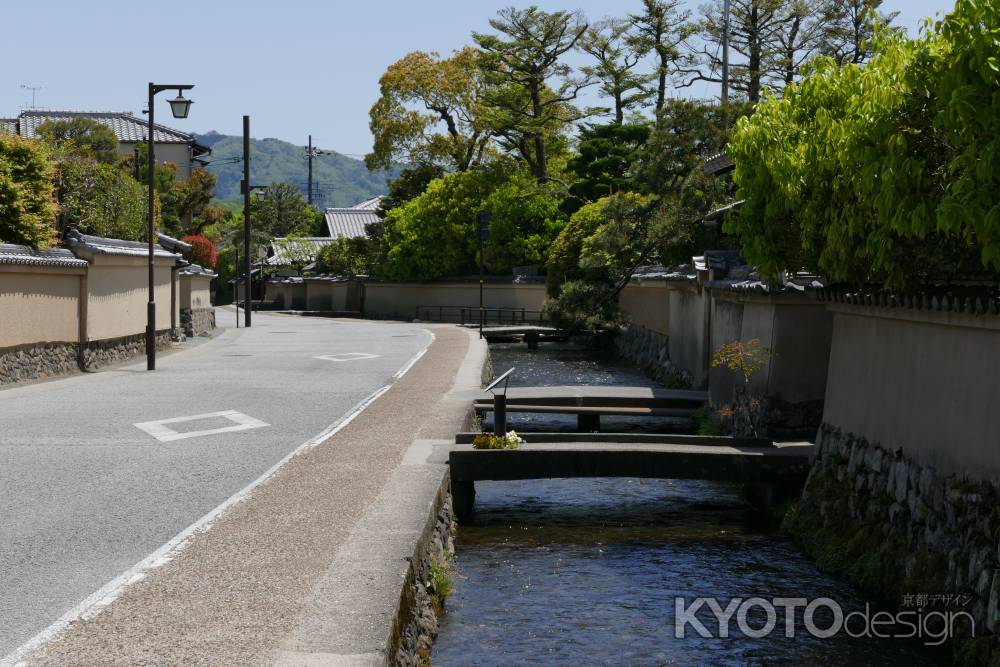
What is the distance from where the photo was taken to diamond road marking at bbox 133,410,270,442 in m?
15.8

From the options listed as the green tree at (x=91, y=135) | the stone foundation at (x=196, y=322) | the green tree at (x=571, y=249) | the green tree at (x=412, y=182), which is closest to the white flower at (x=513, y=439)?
the stone foundation at (x=196, y=322)

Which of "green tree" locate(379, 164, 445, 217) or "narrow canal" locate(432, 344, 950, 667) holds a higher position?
"green tree" locate(379, 164, 445, 217)

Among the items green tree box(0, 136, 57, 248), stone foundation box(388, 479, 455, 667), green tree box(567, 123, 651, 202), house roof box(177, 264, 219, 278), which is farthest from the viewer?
green tree box(567, 123, 651, 202)

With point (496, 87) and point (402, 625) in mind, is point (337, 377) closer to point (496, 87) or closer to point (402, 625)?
point (402, 625)

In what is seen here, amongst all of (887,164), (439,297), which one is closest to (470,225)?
(439,297)

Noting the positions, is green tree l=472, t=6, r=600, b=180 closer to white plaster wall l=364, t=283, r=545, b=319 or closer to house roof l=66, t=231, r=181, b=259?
white plaster wall l=364, t=283, r=545, b=319

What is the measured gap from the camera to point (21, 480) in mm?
12008

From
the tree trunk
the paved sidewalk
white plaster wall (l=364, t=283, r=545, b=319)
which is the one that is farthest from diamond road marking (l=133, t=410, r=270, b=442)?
the tree trunk

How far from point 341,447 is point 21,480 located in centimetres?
410

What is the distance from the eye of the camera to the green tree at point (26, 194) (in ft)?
80.2

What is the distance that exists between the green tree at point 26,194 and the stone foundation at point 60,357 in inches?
102

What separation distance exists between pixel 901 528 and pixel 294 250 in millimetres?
84755

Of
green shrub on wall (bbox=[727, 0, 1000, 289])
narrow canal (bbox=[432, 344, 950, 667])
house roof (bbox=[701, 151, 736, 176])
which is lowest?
narrow canal (bbox=[432, 344, 950, 667])

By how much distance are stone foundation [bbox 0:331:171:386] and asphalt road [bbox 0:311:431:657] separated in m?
0.72
